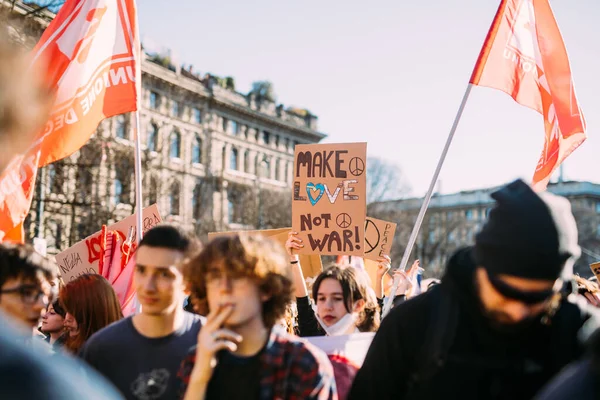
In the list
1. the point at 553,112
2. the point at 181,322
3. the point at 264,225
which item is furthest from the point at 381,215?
the point at 181,322

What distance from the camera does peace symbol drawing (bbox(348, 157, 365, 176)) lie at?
5.75 m

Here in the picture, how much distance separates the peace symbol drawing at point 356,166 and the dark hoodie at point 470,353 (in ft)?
11.8

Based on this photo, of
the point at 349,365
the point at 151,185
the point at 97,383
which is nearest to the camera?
the point at 97,383

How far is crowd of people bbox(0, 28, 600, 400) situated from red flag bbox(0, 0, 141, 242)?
7.80 feet

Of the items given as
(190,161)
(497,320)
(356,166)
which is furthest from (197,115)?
(497,320)

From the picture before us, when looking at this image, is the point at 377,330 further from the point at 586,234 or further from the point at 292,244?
the point at 586,234

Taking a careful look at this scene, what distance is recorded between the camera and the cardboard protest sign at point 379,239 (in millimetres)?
6586

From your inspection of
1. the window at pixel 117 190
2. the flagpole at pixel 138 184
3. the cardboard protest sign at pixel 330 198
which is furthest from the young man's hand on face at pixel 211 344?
the window at pixel 117 190

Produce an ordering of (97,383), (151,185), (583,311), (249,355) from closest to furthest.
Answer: (97,383)
(583,311)
(249,355)
(151,185)

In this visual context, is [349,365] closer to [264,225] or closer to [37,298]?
[37,298]

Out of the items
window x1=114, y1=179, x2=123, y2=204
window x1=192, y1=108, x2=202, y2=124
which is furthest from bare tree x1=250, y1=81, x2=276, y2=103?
window x1=114, y1=179, x2=123, y2=204

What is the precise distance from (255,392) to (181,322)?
722 millimetres

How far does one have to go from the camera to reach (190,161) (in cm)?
4444

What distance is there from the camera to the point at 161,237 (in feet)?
9.29
